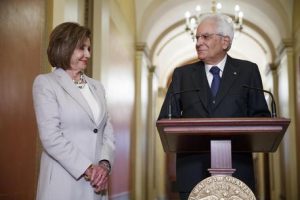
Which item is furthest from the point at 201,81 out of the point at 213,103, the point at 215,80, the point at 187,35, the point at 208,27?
the point at 187,35

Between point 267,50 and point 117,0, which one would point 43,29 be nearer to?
point 117,0

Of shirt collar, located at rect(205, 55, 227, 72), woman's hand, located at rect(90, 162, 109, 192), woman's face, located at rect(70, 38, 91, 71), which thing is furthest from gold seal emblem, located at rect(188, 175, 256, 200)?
woman's face, located at rect(70, 38, 91, 71)

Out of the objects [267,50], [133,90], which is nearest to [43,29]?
[133,90]

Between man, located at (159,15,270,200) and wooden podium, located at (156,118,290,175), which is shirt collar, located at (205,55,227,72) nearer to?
man, located at (159,15,270,200)

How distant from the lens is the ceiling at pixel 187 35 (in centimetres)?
1190

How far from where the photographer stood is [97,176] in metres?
2.78

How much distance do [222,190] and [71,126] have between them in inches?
35.7

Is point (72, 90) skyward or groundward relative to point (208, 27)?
groundward

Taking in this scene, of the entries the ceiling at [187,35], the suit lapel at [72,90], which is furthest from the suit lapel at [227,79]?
the ceiling at [187,35]

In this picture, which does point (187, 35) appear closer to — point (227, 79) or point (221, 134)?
point (227, 79)

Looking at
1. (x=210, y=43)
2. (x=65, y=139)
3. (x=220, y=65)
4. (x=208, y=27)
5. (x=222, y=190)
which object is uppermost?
(x=208, y=27)

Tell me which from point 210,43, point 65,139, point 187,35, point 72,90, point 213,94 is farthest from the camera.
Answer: point 187,35

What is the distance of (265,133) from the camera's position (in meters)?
2.49

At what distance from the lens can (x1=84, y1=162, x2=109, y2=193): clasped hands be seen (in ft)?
9.05
